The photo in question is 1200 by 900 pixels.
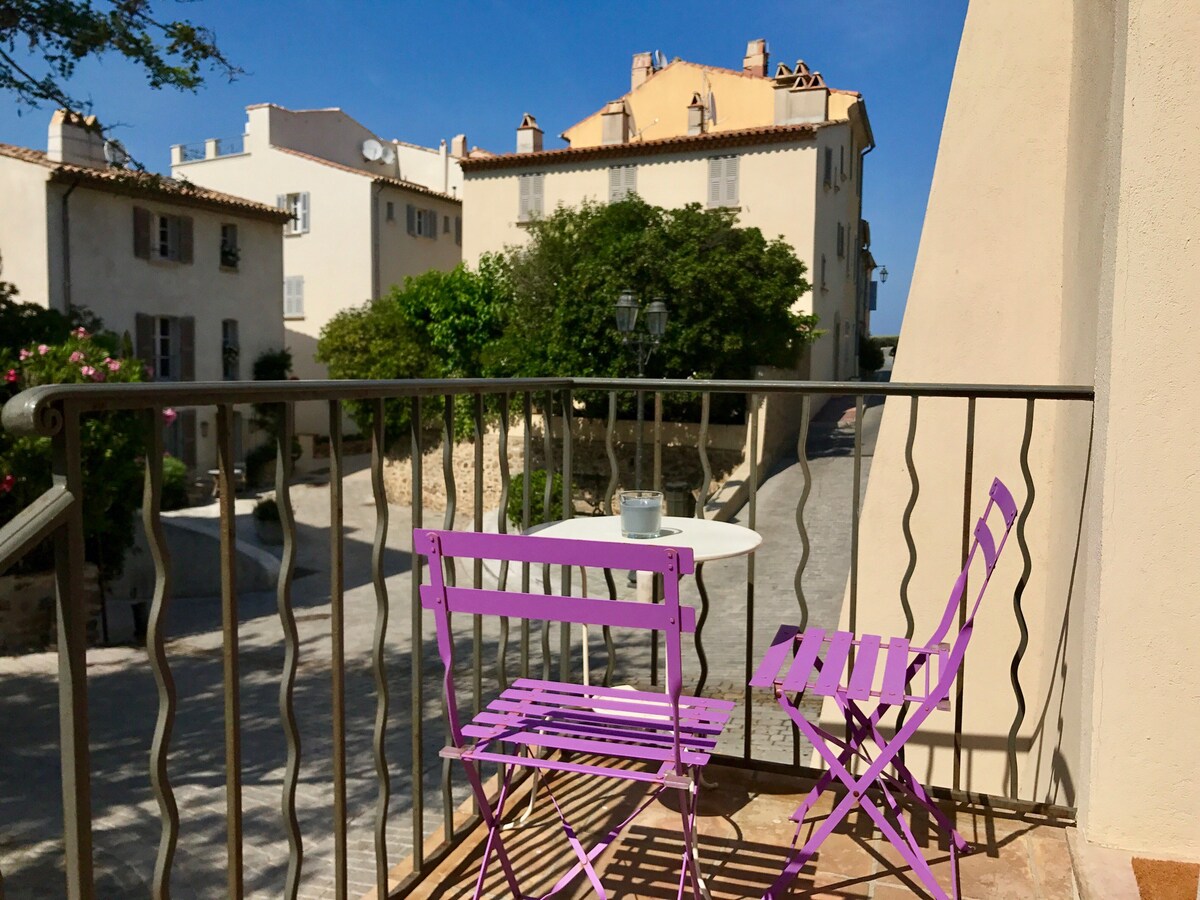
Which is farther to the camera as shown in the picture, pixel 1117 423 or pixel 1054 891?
pixel 1054 891

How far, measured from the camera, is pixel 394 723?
40.5ft

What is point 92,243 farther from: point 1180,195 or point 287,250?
point 1180,195

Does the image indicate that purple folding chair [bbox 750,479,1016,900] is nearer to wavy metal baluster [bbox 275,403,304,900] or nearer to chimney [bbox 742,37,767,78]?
wavy metal baluster [bbox 275,403,304,900]

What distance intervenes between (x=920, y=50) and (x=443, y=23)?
23843 millimetres

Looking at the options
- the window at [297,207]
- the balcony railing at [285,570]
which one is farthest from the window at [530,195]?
the balcony railing at [285,570]

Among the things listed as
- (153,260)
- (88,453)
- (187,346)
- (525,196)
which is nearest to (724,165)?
(525,196)

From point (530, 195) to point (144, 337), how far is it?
10.4m

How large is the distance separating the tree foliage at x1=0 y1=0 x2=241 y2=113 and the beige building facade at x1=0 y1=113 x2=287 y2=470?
263 inches

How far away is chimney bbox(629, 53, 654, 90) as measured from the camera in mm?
30562

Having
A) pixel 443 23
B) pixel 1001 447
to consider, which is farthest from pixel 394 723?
pixel 443 23

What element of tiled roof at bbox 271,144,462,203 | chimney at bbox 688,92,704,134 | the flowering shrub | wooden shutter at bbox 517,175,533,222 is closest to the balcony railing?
the flowering shrub

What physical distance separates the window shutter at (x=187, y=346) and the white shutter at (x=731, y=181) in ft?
45.1

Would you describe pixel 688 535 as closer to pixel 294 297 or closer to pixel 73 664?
pixel 73 664

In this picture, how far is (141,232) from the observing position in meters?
23.8
